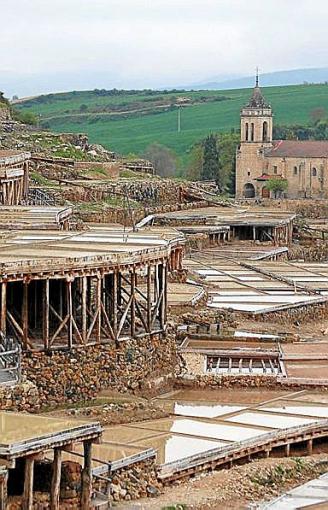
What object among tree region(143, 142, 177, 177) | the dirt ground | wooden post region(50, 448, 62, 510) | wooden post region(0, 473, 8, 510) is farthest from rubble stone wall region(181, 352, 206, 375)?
tree region(143, 142, 177, 177)

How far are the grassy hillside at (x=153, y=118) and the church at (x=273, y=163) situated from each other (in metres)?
22.5

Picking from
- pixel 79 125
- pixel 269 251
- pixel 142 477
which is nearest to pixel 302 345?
pixel 142 477

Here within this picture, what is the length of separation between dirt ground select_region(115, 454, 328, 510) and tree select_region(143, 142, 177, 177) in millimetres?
94443

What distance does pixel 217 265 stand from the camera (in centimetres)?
5625

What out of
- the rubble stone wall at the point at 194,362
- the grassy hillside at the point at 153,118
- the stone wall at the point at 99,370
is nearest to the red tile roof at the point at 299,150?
the grassy hillside at the point at 153,118

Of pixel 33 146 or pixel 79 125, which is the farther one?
pixel 79 125

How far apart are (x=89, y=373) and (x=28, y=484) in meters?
8.32

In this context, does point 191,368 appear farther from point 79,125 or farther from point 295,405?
point 79,125

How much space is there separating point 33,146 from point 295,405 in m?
43.3

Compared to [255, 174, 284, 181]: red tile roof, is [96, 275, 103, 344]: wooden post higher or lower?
higher

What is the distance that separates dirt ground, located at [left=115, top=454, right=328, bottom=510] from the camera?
2630 centimetres

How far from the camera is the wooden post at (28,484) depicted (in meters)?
23.7

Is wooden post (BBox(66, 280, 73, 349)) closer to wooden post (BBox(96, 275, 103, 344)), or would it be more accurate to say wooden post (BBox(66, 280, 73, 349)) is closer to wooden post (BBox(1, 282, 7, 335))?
wooden post (BBox(96, 275, 103, 344))

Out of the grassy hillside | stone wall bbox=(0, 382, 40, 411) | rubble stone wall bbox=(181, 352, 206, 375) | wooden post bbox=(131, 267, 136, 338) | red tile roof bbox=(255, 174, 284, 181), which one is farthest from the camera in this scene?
the grassy hillside
